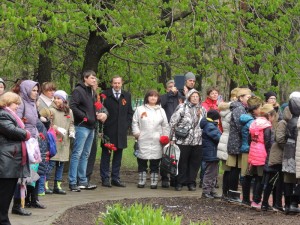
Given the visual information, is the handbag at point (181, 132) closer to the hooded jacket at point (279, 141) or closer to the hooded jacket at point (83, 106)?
the hooded jacket at point (83, 106)

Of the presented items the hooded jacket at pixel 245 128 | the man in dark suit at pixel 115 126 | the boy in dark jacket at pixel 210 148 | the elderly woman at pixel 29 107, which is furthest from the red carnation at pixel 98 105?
the elderly woman at pixel 29 107

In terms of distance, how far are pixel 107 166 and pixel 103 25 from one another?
285 cm

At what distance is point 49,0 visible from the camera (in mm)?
16141

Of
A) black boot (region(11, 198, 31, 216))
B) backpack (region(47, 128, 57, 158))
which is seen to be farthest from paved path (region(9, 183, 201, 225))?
backpack (region(47, 128, 57, 158))

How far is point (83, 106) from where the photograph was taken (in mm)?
14727

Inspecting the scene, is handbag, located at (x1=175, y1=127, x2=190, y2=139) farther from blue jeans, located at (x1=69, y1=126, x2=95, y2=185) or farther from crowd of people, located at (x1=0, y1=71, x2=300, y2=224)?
blue jeans, located at (x1=69, y1=126, x2=95, y2=185)

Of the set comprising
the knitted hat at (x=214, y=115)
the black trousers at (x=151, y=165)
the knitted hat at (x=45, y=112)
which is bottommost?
the black trousers at (x=151, y=165)

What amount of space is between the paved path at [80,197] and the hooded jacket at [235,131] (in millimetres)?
1703

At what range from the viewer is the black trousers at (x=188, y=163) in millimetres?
15508

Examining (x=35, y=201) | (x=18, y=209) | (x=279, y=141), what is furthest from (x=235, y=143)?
(x=18, y=209)

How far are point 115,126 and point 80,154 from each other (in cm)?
138

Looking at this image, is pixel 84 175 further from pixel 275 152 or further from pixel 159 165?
pixel 275 152

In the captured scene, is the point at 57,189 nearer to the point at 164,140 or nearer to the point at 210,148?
the point at 164,140

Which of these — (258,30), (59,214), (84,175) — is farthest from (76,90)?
(258,30)
